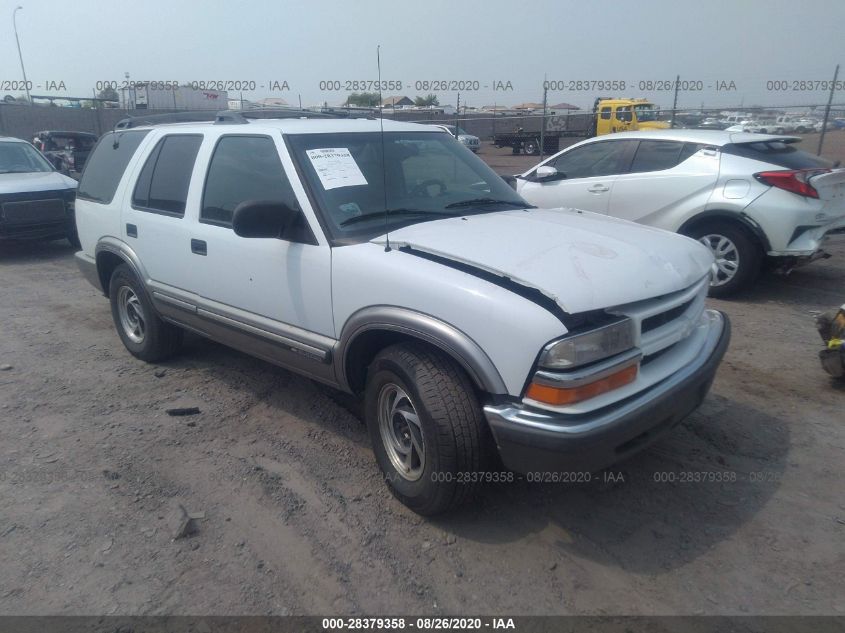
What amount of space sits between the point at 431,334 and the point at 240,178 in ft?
6.40

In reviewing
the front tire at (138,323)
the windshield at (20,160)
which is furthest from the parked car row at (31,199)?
the front tire at (138,323)

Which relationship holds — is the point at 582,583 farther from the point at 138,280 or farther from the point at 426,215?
the point at 138,280

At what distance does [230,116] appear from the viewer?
180 inches

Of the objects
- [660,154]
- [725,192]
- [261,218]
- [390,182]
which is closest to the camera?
[261,218]

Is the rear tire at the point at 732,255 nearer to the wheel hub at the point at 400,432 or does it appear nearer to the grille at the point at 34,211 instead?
the wheel hub at the point at 400,432

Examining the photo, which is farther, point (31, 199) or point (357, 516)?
point (31, 199)

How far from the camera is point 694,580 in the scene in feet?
9.06

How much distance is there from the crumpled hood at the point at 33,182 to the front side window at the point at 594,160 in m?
7.31

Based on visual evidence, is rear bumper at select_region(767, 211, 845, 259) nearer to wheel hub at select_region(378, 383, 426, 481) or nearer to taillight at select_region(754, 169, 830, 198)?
taillight at select_region(754, 169, 830, 198)

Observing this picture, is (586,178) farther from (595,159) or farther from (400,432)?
(400,432)

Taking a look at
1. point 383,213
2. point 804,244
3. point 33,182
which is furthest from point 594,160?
point 33,182

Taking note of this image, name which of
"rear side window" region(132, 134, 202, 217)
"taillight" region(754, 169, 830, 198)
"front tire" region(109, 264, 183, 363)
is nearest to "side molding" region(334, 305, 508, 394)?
"rear side window" region(132, 134, 202, 217)

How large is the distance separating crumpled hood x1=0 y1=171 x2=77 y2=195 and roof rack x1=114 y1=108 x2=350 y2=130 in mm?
4768

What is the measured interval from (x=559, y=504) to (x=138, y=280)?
354 centimetres
